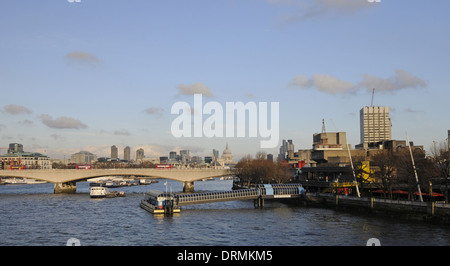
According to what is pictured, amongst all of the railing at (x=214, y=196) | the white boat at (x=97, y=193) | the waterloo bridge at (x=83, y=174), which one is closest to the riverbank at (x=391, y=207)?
the railing at (x=214, y=196)

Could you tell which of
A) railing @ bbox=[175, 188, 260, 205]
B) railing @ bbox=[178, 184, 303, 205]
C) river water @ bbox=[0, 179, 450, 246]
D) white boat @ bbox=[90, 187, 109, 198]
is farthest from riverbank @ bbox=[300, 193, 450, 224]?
white boat @ bbox=[90, 187, 109, 198]

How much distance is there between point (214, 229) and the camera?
200 ft

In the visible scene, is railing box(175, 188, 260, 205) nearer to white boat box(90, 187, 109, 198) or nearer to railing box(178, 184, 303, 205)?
railing box(178, 184, 303, 205)

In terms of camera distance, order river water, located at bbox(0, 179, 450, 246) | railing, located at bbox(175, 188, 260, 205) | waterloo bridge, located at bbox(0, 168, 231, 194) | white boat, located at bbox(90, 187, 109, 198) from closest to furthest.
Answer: river water, located at bbox(0, 179, 450, 246) → railing, located at bbox(175, 188, 260, 205) → white boat, located at bbox(90, 187, 109, 198) → waterloo bridge, located at bbox(0, 168, 231, 194)

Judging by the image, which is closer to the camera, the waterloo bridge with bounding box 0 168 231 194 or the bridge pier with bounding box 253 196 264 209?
the bridge pier with bounding box 253 196 264 209

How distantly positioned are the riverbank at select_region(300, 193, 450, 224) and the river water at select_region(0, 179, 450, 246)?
1.72 meters

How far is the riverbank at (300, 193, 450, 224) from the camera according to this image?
5950cm

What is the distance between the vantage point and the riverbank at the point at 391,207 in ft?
195

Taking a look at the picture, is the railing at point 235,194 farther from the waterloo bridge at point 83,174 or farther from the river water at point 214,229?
the waterloo bridge at point 83,174

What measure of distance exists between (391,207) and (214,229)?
2651cm

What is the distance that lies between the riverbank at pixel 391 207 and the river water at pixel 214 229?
67.8 inches

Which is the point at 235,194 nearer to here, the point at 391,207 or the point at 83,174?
the point at 391,207
